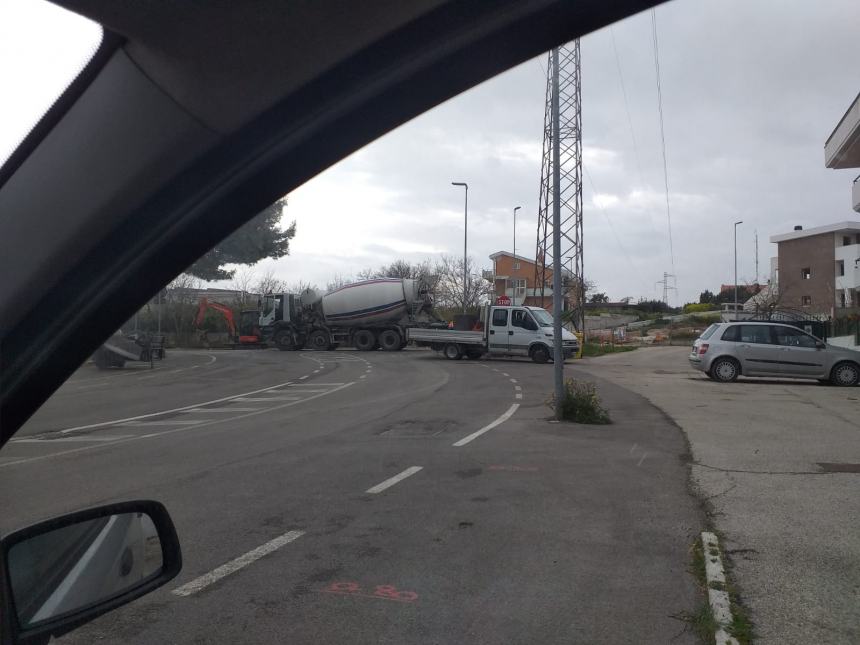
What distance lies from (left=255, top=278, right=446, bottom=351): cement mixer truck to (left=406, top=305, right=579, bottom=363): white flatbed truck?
4174 millimetres

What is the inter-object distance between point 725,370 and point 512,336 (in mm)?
10039

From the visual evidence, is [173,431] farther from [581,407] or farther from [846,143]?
[846,143]

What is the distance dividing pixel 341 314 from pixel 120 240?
37.5m

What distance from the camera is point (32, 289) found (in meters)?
2.10

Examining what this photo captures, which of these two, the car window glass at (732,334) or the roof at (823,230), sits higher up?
the roof at (823,230)

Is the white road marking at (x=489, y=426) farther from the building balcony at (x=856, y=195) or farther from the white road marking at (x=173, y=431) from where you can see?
the building balcony at (x=856, y=195)

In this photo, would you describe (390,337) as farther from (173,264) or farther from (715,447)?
(173,264)

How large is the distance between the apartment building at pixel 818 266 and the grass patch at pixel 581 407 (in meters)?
49.3

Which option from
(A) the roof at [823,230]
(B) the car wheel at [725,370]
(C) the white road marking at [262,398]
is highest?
(A) the roof at [823,230]

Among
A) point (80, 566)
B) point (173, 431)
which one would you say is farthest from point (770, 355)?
point (80, 566)

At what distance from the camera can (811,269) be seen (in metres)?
65.3

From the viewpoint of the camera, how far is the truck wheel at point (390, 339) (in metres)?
38.8

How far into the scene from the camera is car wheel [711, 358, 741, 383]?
2141 cm

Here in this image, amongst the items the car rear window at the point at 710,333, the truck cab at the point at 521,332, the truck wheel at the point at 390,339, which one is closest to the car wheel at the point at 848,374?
the car rear window at the point at 710,333
